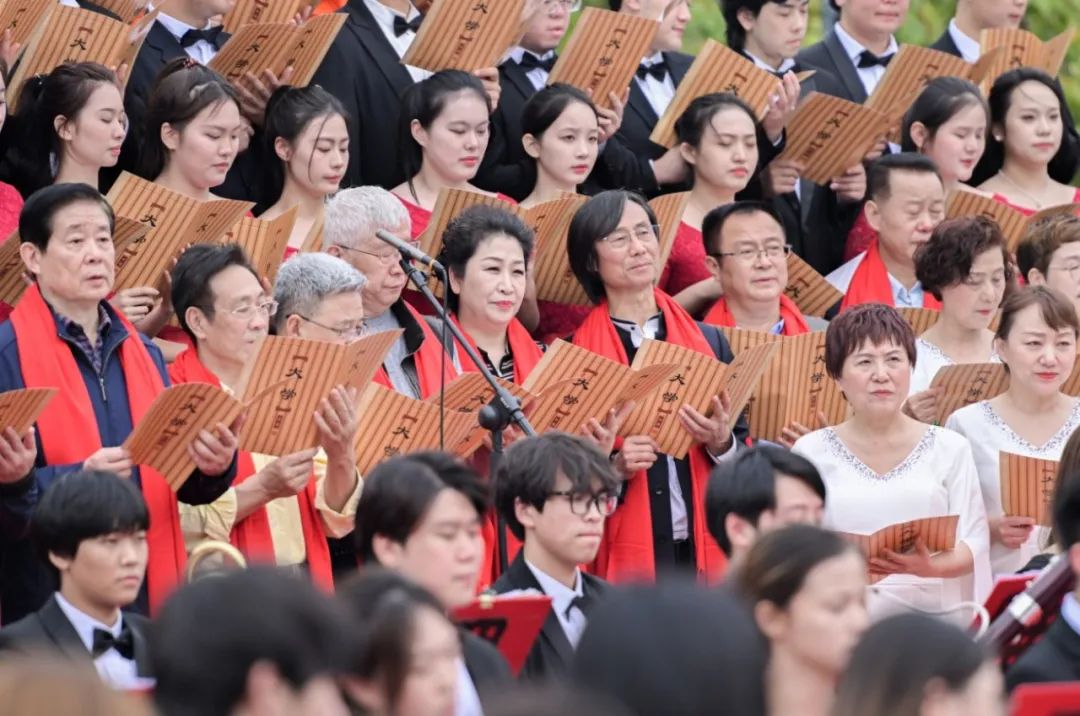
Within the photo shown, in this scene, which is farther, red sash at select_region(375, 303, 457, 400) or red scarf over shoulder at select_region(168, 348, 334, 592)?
red sash at select_region(375, 303, 457, 400)

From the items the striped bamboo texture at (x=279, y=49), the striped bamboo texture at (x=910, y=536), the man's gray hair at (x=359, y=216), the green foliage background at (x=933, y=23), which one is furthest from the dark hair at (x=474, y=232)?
the green foliage background at (x=933, y=23)

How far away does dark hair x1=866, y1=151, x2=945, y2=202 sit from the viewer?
8.48m

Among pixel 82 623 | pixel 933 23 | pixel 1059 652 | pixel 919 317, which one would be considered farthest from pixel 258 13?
pixel 933 23

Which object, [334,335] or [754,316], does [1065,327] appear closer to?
[754,316]

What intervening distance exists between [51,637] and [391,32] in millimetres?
3857

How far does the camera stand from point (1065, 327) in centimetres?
707

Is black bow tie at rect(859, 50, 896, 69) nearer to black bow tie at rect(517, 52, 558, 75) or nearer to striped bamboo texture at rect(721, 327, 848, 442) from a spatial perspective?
black bow tie at rect(517, 52, 558, 75)

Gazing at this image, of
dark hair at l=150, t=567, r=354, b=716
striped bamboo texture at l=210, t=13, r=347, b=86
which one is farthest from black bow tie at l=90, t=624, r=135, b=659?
striped bamboo texture at l=210, t=13, r=347, b=86

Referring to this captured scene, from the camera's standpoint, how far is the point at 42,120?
6938 millimetres

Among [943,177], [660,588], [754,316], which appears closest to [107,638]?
[660,588]

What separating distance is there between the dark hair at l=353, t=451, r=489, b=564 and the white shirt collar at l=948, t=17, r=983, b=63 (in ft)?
19.2

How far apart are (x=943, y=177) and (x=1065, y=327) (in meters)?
2.00

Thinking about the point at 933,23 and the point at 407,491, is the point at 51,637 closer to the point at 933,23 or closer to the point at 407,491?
the point at 407,491

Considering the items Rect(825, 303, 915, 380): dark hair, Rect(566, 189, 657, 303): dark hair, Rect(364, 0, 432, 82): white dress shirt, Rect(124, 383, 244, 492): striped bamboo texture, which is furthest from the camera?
Rect(364, 0, 432, 82): white dress shirt
